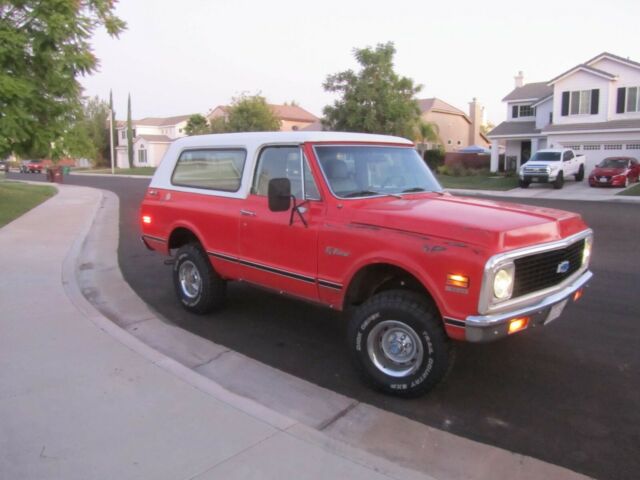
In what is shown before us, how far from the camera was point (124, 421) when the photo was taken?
145 inches

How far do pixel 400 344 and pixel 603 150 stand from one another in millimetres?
33720

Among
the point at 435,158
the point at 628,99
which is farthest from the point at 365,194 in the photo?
the point at 435,158

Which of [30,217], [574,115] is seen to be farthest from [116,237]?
[574,115]

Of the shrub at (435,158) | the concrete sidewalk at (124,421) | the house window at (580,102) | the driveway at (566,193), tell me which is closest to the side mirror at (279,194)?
the concrete sidewalk at (124,421)

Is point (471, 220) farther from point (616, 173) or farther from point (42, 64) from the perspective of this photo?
point (616, 173)

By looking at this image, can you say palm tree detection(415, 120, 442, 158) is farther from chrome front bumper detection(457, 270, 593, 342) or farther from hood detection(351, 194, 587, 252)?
chrome front bumper detection(457, 270, 593, 342)

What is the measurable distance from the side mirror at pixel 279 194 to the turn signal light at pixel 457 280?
1551 millimetres

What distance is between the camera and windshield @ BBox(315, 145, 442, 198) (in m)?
4.91

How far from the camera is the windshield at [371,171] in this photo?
4.91m

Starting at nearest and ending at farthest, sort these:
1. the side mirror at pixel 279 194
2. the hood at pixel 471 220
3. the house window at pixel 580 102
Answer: the hood at pixel 471 220 < the side mirror at pixel 279 194 < the house window at pixel 580 102

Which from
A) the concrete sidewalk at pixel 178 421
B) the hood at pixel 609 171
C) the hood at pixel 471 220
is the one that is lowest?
the concrete sidewalk at pixel 178 421

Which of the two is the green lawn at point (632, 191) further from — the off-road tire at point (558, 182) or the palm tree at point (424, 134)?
the palm tree at point (424, 134)

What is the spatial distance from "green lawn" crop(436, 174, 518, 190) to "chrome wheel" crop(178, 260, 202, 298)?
86.0ft

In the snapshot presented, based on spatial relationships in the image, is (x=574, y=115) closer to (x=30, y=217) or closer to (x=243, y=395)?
(x=30, y=217)
